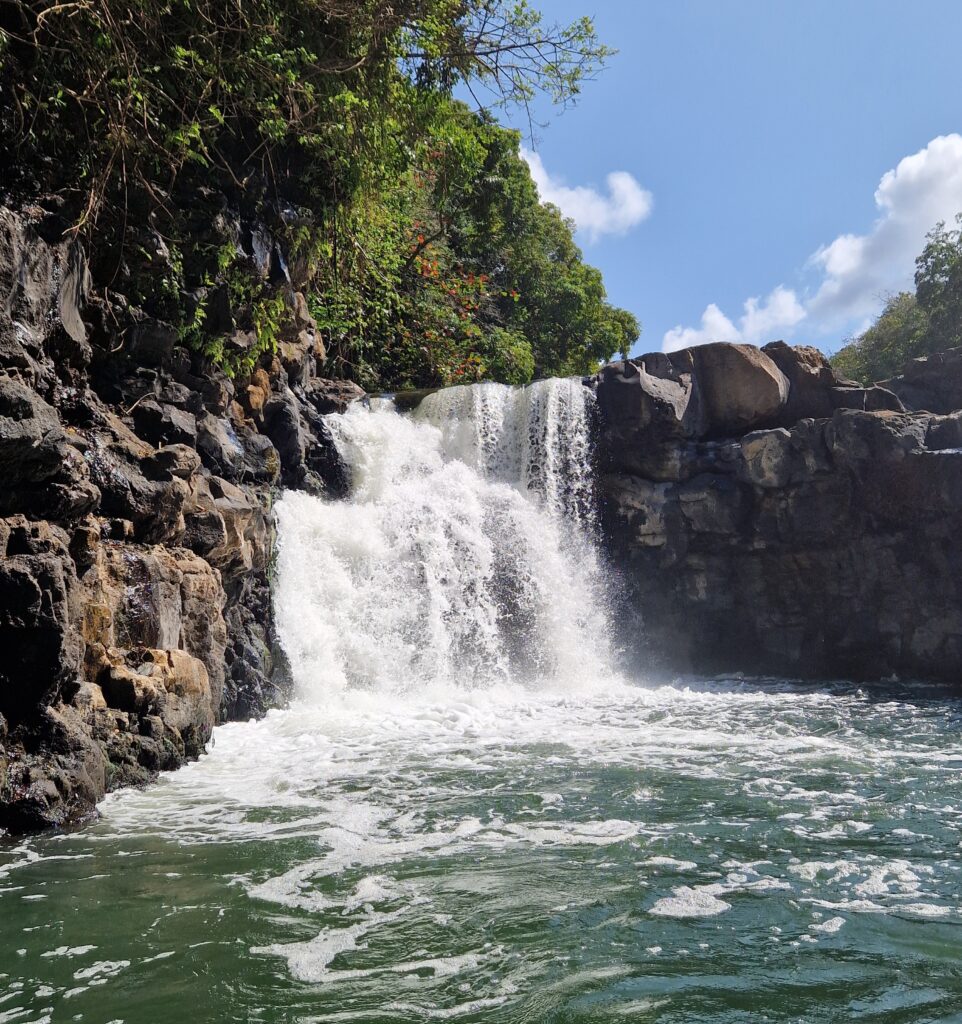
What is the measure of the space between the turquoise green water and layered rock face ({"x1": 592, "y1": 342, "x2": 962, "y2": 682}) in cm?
733

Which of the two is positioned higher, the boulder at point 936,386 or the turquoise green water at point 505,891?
the boulder at point 936,386

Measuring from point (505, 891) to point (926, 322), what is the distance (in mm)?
31834

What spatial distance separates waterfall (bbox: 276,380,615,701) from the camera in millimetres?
12508

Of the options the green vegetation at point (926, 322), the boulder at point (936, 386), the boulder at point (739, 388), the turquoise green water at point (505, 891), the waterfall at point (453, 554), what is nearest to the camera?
the turquoise green water at point (505, 891)

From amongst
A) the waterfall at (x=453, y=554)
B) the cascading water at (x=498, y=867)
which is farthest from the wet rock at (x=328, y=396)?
the cascading water at (x=498, y=867)

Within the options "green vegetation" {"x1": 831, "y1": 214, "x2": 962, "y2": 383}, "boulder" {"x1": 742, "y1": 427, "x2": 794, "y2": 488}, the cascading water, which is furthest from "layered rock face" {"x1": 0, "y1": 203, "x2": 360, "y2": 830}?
"green vegetation" {"x1": 831, "y1": 214, "x2": 962, "y2": 383}

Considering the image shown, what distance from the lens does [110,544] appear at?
8008 mm

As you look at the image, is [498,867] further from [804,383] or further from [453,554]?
[804,383]

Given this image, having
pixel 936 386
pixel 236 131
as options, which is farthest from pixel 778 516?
pixel 236 131

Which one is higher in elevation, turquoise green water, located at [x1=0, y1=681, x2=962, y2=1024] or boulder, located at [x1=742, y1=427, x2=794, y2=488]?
boulder, located at [x1=742, y1=427, x2=794, y2=488]

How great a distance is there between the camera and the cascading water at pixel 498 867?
3.54m

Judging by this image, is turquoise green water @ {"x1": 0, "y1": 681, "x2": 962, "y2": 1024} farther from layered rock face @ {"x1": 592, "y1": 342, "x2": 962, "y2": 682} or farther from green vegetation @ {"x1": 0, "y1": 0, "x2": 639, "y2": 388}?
layered rock face @ {"x1": 592, "y1": 342, "x2": 962, "y2": 682}

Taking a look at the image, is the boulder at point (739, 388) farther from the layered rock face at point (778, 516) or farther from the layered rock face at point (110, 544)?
the layered rock face at point (110, 544)

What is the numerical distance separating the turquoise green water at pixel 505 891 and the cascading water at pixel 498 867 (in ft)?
Answer: 0.07
